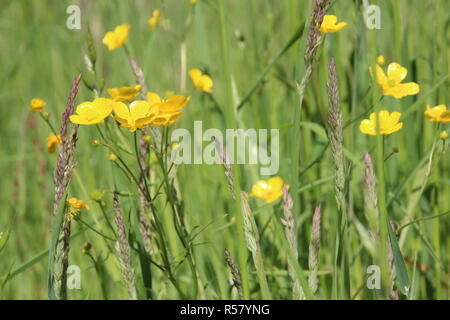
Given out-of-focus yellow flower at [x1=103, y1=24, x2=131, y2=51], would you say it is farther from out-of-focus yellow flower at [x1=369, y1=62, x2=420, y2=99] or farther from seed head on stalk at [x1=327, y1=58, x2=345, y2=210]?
seed head on stalk at [x1=327, y1=58, x2=345, y2=210]

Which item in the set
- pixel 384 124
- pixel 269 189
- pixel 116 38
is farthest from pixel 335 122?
pixel 116 38

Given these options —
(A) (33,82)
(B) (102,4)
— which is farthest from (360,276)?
(A) (33,82)

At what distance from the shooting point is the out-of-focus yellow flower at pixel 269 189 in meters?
1.38

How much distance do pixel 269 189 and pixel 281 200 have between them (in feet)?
0.35

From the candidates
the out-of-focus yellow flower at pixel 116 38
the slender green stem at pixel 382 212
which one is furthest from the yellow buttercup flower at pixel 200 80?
the slender green stem at pixel 382 212

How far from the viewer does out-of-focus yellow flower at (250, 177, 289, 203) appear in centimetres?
138

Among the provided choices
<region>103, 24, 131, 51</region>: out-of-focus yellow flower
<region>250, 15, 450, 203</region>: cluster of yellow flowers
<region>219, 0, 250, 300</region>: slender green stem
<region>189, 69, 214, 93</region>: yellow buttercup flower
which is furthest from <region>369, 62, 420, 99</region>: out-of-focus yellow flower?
<region>103, 24, 131, 51</region>: out-of-focus yellow flower

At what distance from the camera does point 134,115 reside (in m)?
1.01

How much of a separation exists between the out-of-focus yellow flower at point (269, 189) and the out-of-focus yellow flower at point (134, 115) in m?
0.46

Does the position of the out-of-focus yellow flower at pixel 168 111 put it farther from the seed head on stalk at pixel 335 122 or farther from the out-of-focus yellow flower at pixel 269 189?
the out-of-focus yellow flower at pixel 269 189

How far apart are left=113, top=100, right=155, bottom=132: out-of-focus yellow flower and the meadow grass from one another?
44 millimetres

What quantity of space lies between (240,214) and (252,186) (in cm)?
65
